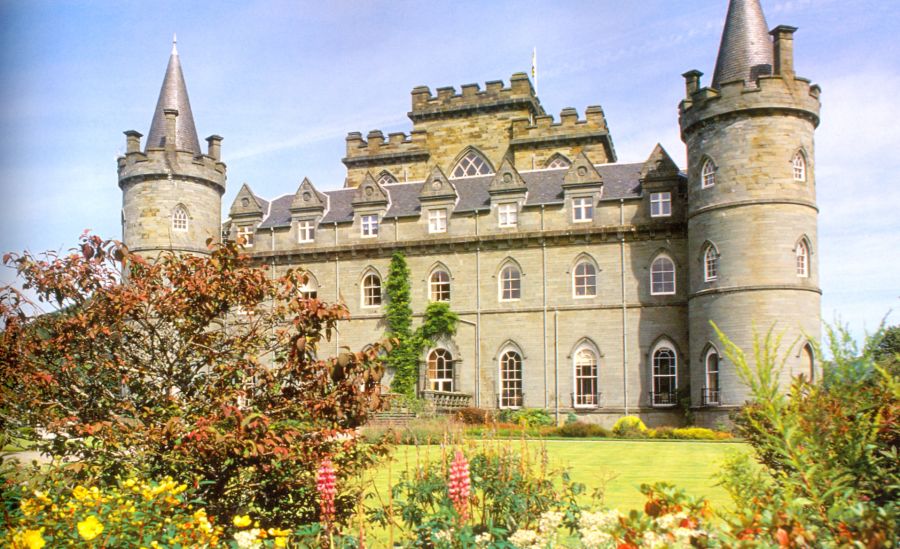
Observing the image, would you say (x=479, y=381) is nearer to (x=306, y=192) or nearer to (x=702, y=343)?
(x=702, y=343)

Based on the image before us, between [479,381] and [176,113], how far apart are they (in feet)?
56.2

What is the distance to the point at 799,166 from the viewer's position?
30.4 metres

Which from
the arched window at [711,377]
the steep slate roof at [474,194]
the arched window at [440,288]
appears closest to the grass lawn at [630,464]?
the arched window at [711,377]

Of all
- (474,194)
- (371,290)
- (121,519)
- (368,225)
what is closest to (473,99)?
(474,194)

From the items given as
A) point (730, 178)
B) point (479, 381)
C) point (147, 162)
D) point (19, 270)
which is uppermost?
point (147, 162)

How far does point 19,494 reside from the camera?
7.97 metres

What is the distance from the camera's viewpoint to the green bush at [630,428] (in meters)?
28.0

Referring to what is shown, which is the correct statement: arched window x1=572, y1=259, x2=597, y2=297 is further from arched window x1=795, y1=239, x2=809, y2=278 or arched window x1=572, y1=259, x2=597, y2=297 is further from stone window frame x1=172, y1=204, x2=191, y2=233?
stone window frame x1=172, y1=204, x2=191, y2=233

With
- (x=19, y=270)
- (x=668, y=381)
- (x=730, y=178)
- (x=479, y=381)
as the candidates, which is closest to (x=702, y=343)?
A: (x=668, y=381)

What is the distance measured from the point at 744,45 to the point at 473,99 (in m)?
15.0

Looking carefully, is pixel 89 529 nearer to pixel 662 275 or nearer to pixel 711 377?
pixel 711 377

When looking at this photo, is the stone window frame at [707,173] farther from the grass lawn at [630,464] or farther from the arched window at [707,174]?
the grass lawn at [630,464]

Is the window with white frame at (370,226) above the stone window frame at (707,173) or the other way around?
the other way around

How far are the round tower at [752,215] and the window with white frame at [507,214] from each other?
753 cm
